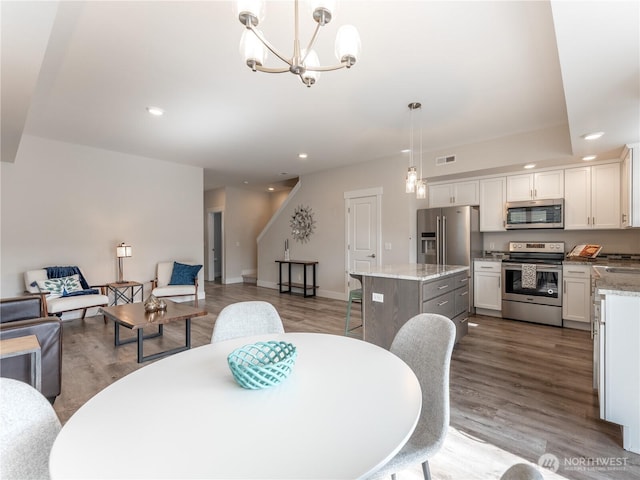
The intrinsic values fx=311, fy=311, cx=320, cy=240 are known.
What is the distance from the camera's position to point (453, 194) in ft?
17.1

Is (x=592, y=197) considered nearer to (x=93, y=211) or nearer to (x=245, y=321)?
(x=245, y=321)

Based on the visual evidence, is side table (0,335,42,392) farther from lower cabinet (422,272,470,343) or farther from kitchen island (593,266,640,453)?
kitchen island (593,266,640,453)

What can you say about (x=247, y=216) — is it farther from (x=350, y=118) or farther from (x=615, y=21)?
(x=615, y=21)

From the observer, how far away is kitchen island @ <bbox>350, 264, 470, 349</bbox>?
286cm

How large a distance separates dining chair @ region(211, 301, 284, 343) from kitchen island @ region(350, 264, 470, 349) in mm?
1484

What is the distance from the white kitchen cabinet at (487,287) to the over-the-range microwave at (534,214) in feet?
2.14

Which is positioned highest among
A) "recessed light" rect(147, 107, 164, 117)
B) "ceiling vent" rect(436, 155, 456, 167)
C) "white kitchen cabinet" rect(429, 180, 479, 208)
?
"recessed light" rect(147, 107, 164, 117)

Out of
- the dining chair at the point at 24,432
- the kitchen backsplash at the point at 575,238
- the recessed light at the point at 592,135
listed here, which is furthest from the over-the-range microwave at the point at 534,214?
the dining chair at the point at 24,432

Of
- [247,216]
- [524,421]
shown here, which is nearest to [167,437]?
[524,421]

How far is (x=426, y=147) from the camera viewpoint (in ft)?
Result: 16.2

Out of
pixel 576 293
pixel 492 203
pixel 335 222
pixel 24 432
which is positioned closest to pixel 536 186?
pixel 492 203

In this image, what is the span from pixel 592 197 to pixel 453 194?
5.77 feet

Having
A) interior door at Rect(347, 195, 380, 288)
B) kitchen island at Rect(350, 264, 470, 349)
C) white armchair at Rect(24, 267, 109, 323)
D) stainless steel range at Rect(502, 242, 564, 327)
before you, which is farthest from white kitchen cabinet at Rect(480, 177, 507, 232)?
white armchair at Rect(24, 267, 109, 323)

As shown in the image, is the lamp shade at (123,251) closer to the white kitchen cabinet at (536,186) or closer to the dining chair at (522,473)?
the dining chair at (522,473)
